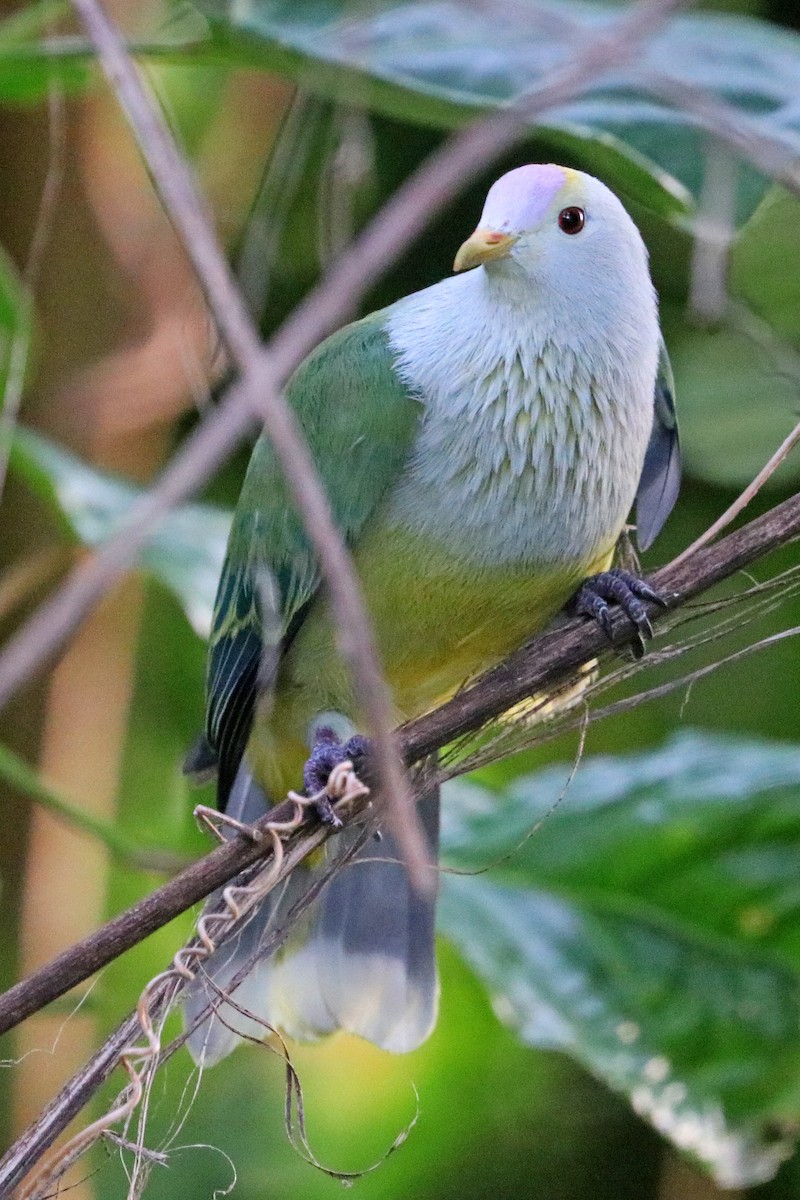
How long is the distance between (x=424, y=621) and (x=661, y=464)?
1.40ft

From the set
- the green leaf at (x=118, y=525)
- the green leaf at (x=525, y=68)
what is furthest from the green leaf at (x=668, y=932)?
the green leaf at (x=525, y=68)

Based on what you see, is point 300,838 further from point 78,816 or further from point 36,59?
point 36,59

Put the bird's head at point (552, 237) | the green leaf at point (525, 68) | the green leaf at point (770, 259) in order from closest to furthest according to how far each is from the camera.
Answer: the bird's head at point (552, 237) → the green leaf at point (525, 68) → the green leaf at point (770, 259)

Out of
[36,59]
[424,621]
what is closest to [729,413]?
[424,621]

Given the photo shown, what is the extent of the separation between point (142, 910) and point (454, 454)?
681mm

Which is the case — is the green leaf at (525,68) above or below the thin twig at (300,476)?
below

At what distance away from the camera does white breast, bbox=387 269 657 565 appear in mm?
1619

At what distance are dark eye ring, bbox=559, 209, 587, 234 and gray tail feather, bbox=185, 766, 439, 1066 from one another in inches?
33.0

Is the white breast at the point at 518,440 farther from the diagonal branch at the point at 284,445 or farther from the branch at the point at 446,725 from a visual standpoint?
the diagonal branch at the point at 284,445

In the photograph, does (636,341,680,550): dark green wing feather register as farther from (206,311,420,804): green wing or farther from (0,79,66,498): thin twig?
(0,79,66,498): thin twig

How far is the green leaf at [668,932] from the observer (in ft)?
6.84

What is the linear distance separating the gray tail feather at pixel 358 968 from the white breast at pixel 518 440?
1.83 feet

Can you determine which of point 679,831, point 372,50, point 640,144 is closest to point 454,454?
point 640,144

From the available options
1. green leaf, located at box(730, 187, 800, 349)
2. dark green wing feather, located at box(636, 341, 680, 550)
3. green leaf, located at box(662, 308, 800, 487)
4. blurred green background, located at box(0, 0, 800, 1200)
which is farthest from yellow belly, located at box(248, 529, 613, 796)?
green leaf, located at box(662, 308, 800, 487)
